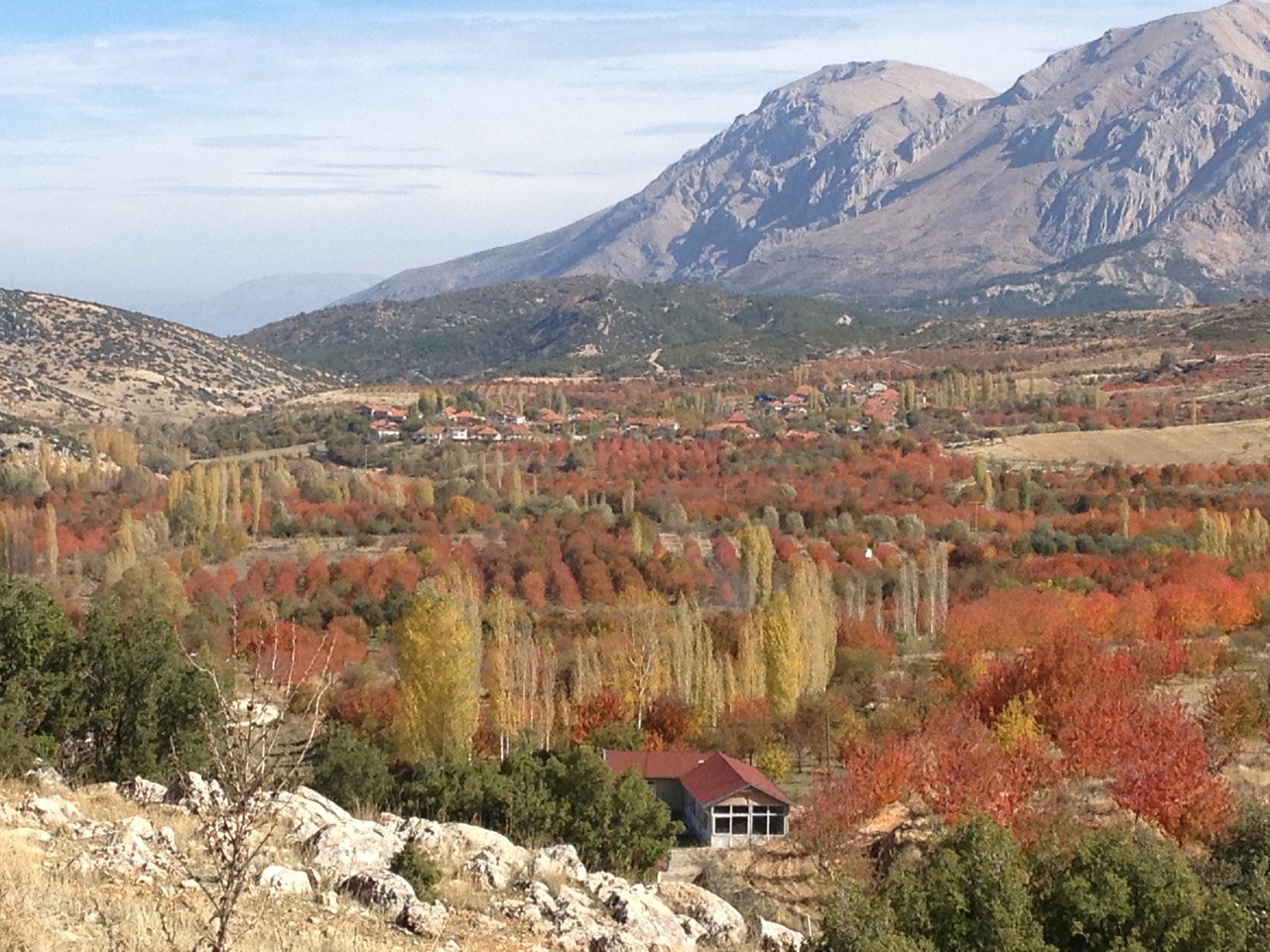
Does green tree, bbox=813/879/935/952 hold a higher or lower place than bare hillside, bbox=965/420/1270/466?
higher

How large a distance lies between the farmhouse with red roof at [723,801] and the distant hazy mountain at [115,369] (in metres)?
98.3

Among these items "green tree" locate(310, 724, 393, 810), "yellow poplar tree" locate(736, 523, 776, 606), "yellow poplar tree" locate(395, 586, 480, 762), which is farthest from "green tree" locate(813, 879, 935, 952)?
"yellow poplar tree" locate(736, 523, 776, 606)

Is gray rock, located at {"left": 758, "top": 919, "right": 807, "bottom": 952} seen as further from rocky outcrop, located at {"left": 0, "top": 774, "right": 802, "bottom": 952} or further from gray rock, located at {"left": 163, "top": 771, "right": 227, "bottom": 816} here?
gray rock, located at {"left": 163, "top": 771, "right": 227, "bottom": 816}

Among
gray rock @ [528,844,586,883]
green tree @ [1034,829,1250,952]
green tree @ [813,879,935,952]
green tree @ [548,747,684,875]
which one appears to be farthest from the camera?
green tree @ [548,747,684,875]

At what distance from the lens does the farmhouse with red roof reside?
31062 millimetres

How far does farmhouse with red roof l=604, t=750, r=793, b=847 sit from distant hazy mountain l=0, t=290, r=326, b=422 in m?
98.3

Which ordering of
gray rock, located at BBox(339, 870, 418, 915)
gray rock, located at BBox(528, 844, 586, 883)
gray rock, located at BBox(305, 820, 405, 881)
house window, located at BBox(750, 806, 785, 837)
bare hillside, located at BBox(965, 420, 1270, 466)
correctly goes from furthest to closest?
bare hillside, located at BBox(965, 420, 1270, 466) → house window, located at BBox(750, 806, 785, 837) → gray rock, located at BBox(528, 844, 586, 883) → gray rock, located at BBox(305, 820, 405, 881) → gray rock, located at BBox(339, 870, 418, 915)

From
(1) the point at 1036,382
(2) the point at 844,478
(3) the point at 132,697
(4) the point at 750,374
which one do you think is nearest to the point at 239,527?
(2) the point at 844,478

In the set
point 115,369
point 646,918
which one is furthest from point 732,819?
point 115,369

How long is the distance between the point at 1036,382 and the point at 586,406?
134 ft

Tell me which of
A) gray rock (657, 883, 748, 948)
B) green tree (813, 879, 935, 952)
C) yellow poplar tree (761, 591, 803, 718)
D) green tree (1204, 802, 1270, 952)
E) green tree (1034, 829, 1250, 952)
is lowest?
yellow poplar tree (761, 591, 803, 718)

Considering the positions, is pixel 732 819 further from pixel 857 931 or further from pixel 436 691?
pixel 857 931

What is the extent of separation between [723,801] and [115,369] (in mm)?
126356

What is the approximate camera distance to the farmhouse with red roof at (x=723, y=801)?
31.1 m
